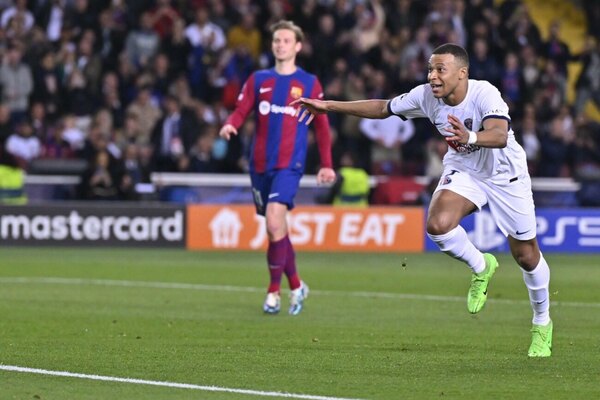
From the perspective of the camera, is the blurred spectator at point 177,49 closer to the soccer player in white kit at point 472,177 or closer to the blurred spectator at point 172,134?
the blurred spectator at point 172,134

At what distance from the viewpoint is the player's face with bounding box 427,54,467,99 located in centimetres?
966

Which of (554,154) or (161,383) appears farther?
(554,154)

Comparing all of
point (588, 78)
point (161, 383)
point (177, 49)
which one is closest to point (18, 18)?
point (177, 49)

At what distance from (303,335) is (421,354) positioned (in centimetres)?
141

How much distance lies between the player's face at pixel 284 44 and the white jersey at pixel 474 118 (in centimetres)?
279

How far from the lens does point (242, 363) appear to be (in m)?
9.30

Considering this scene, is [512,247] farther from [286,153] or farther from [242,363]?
[286,153]

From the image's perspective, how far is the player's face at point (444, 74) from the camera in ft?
31.7

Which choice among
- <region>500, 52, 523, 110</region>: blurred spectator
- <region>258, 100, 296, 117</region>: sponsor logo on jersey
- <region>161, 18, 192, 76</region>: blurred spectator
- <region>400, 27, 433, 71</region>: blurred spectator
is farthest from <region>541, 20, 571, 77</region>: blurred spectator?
<region>258, 100, 296, 117</region>: sponsor logo on jersey

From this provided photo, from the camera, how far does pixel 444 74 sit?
9656 mm

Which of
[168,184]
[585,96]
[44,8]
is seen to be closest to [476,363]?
[168,184]

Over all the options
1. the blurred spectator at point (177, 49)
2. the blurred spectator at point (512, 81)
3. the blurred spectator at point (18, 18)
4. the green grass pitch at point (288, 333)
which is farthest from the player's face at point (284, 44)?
the blurred spectator at point (512, 81)

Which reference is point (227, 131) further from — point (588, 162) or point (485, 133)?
point (588, 162)

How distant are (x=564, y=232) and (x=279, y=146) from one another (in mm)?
10506
